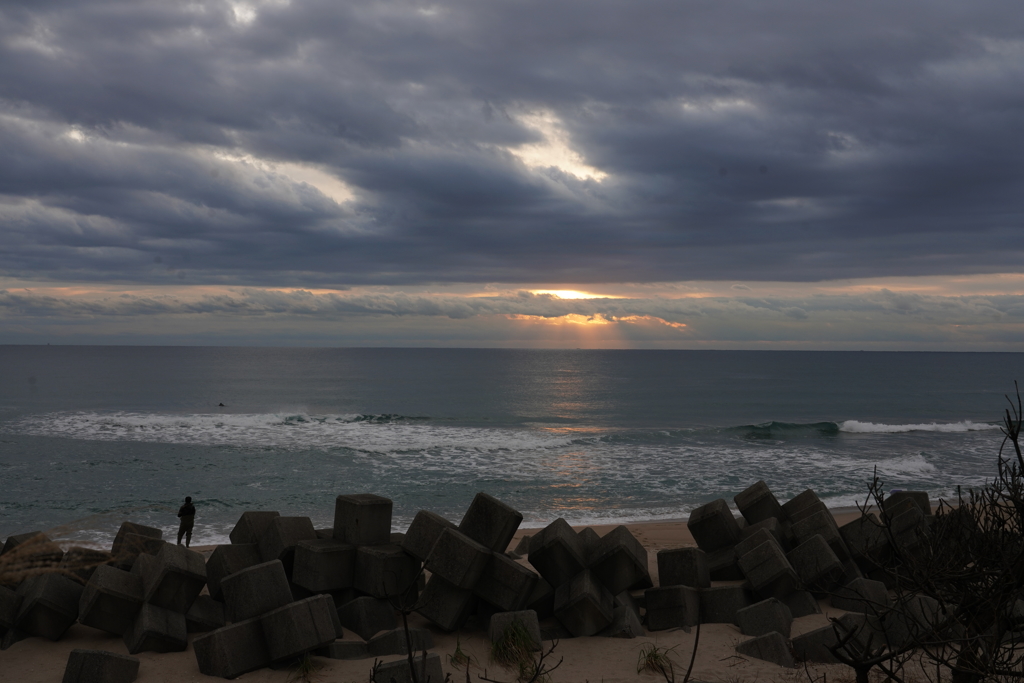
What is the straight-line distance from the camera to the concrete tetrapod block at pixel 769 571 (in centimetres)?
849

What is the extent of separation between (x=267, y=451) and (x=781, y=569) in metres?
25.1

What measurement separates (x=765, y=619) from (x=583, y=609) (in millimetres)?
2099

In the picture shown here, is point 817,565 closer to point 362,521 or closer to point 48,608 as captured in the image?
point 362,521

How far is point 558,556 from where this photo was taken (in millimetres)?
8203

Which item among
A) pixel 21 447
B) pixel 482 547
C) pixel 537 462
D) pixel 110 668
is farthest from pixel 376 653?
pixel 21 447

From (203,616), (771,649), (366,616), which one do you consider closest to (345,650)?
(366,616)

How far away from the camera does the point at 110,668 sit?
6367mm

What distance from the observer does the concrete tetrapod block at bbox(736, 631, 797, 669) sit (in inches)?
284

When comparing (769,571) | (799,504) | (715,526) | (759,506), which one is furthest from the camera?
(799,504)

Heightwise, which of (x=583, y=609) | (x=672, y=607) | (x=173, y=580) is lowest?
(x=672, y=607)

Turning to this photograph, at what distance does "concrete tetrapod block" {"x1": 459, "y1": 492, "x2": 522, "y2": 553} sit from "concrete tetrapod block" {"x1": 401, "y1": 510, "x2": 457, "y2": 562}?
1.08ft

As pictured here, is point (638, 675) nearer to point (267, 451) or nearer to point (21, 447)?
point (267, 451)

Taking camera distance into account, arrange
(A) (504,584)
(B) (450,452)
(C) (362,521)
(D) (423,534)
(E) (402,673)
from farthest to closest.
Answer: (B) (450,452) → (C) (362,521) → (D) (423,534) → (A) (504,584) → (E) (402,673)

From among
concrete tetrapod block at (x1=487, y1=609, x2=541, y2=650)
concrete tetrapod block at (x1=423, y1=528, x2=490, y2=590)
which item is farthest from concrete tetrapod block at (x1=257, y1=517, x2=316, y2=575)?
concrete tetrapod block at (x1=487, y1=609, x2=541, y2=650)
